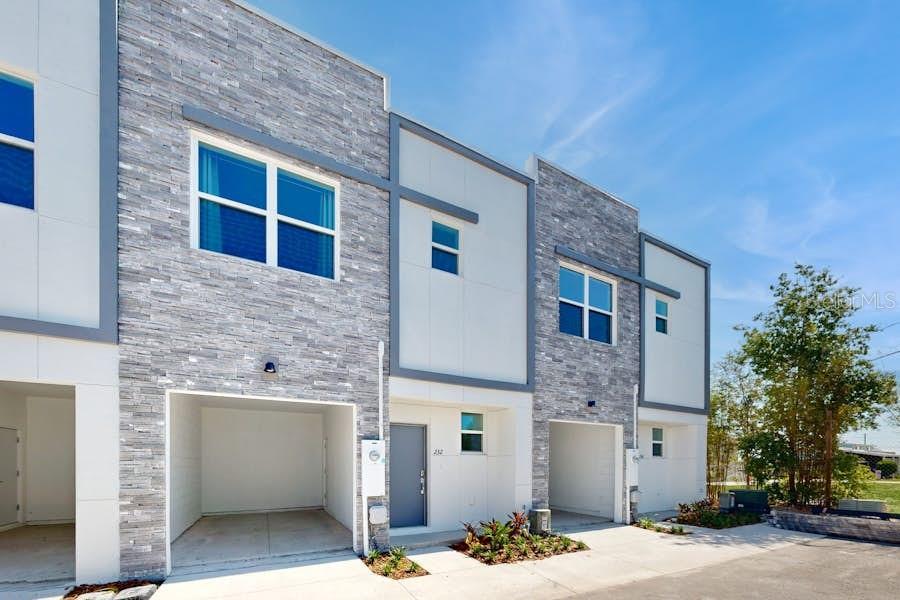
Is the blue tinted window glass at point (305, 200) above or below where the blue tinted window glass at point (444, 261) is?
above

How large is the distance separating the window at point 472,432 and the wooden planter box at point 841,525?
8.16 m

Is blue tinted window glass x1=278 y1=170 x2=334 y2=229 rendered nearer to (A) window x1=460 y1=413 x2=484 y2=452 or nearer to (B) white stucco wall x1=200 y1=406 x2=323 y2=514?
(A) window x1=460 y1=413 x2=484 y2=452

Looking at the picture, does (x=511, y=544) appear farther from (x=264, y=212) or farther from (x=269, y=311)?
(x=264, y=212)

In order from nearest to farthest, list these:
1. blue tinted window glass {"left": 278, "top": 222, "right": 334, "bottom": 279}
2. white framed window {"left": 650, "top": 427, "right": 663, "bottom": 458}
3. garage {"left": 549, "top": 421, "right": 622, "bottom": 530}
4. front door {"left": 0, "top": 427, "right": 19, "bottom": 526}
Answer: blue tinted window glass {"left": 278, "top": 222, "right": 334, "bottom": 279} < front door {"left": 0, "top": 427, "right": 19, "bottom": 526} < garage {"left": 549, "top": 421, "right": 622, "bottom": 530} < white framed window {"left": 650, "top": 427, "right": 663, "bottom": 458}

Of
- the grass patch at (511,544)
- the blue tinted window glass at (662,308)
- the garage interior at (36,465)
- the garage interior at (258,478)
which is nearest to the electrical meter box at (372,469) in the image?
the garage interior at (258,478)

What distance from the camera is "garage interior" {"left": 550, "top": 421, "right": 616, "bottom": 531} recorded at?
1284cm

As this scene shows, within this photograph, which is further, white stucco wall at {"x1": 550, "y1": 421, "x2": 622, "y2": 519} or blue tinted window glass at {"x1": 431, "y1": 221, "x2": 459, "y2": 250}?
white stucco wall at {"x1": 550, "y1": 421, "x2": 622, "y2": 519}

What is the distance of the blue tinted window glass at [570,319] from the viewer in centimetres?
1221

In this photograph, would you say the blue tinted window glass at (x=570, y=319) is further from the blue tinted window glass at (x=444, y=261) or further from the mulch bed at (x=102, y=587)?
the mulch bed at (x=102, y=587)

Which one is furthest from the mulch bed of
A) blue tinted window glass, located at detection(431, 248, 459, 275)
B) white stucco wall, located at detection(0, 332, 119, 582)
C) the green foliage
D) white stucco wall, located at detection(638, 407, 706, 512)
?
the green foliage

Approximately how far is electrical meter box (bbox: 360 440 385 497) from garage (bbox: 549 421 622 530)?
17.7 ft

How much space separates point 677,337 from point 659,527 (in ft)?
18.8

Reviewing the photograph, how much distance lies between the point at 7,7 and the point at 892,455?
142 ft

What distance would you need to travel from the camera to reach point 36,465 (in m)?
9.91
